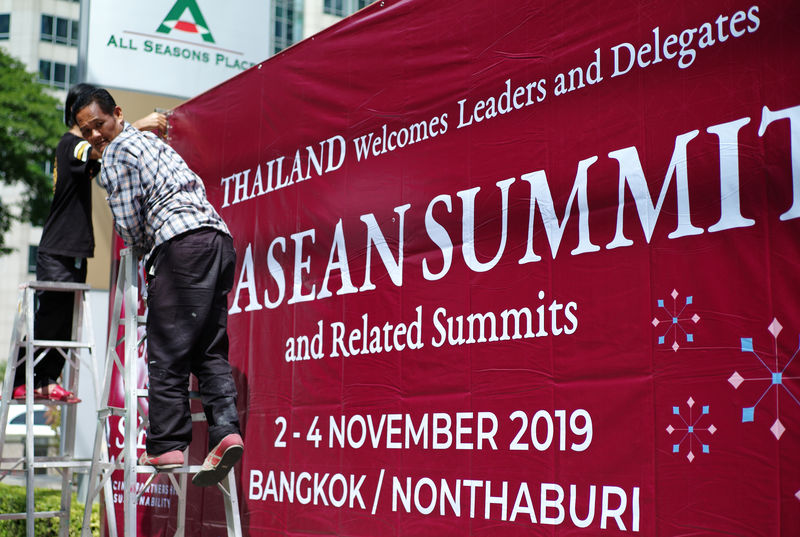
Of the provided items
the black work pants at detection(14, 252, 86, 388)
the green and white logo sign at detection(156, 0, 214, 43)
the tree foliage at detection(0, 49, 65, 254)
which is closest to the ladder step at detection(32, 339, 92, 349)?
the black work pants at detection(14, 252, 86, 388)

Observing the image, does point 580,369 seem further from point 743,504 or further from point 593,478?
point 743,504

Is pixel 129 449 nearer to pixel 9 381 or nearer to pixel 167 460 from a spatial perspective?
pixel 167 460

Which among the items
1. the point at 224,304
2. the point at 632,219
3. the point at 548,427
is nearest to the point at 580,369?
the point at 548,427

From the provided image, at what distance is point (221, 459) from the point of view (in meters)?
3.19

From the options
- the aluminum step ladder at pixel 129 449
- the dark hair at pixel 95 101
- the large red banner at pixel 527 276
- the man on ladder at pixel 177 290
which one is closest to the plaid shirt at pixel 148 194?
the man on ladder at pixel 177 290

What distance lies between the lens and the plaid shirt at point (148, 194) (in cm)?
346

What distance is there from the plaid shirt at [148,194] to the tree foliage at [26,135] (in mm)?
17713

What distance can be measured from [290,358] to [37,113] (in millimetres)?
18096

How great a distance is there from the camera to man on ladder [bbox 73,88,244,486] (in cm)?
329

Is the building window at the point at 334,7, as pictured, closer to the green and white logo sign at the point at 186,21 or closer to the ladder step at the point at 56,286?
the green and white logo sign at the point at 186,21

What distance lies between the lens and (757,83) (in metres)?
2.42

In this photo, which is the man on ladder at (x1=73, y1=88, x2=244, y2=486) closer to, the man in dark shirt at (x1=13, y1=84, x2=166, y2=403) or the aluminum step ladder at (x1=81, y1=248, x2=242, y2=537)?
the aluminum step ladder at (x1=81, y1=248, x2=242, y2=537)

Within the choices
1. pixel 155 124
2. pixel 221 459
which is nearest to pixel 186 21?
pixel 155 124

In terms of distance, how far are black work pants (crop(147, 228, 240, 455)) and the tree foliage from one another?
17906 mm
